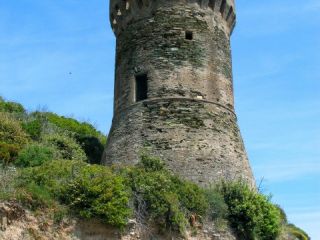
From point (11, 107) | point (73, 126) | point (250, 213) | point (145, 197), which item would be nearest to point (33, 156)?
point (145, 197)

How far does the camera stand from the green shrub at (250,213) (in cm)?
1570

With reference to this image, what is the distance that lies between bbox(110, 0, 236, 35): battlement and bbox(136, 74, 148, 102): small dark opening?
2084mm

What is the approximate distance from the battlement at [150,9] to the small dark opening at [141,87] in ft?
6.84

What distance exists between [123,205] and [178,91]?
5510mm

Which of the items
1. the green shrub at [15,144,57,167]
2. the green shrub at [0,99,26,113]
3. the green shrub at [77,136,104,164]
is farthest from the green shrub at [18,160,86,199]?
the green shrub at [0,99,26,113]

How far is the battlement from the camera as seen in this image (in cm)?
1917

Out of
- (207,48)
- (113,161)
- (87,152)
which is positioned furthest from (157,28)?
(87,152)

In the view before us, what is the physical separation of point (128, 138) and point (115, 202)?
4.68 metres

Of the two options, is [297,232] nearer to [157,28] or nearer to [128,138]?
[128,138]

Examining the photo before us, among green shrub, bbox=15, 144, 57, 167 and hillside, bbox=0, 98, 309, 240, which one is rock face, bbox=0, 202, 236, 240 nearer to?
hillside, bbox=0, 98, 309, 240

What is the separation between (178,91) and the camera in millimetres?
18031

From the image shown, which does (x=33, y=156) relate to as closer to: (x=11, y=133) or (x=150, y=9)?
(x=11, y=133)

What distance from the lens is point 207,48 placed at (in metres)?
18.8

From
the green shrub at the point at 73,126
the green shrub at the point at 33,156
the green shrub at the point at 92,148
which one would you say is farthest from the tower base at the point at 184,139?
the green shrub at the point at 73,126
